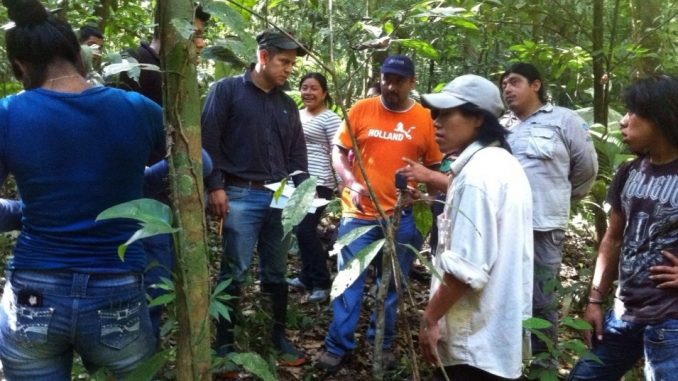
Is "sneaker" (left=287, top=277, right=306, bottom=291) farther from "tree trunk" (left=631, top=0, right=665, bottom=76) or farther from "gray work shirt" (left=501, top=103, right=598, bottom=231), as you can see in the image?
"tree trunk" (left=631, top=0, right=665, bottom=76)

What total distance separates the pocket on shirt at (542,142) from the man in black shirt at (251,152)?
5.02ft

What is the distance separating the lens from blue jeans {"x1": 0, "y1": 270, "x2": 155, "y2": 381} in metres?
2.03

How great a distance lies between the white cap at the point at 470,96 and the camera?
238cm

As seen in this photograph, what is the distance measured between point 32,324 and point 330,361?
2127 mm

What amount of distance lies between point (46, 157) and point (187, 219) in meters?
0.53

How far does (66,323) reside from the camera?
2039 mm

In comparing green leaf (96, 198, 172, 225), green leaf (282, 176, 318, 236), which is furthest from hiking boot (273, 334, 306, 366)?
green leaf (96, 198, 172, 225)

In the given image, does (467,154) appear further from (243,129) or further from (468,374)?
(243,129)

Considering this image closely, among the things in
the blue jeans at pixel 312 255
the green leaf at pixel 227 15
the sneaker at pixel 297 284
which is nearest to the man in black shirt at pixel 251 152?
the blue jeans at pixel 312 255

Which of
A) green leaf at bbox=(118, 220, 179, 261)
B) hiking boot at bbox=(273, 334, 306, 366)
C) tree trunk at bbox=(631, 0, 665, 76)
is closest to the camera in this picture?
green leaf at bbox=(118, 220, 179, 261)

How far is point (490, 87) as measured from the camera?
242 centimetres

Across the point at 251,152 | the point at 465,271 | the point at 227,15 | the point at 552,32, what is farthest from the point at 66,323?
the point at 552,32

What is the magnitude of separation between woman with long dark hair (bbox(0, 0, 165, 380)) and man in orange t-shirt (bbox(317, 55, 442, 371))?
1979 mm

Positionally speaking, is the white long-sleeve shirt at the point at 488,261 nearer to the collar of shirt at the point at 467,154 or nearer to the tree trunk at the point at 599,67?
the collar of shirt at the point at 467,154
